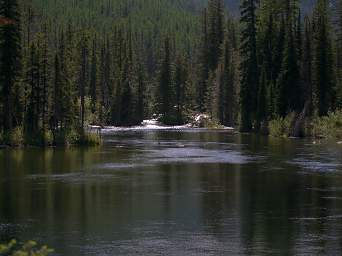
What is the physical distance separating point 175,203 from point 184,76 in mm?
107185

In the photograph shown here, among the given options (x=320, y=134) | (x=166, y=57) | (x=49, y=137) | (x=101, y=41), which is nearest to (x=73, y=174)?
(x=49, y=137)

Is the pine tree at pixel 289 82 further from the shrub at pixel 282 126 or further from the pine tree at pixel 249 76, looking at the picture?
the pine tree at pixel 249 76

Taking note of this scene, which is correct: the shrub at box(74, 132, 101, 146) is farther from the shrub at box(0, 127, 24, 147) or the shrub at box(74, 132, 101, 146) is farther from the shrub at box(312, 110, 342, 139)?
the shrub at box(312, 110, 342, 139)

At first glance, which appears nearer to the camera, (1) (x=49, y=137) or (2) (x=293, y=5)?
(1) (x=49, y=137)

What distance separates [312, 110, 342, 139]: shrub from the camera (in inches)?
2908

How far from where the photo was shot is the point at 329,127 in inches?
2953

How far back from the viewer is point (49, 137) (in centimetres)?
6353

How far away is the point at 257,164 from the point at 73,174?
13313 mm

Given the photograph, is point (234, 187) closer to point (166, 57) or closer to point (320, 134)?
point (320, 134)

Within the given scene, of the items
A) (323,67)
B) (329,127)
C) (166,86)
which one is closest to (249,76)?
(323,67)

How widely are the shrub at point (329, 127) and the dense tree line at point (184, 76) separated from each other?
5.26 m

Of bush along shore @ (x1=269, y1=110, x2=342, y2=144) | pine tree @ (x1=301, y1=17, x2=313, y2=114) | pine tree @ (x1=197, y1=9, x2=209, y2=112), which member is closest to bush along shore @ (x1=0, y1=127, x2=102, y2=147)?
bush along shore @ (x1=269, y1=110, x2=342, y2=144)

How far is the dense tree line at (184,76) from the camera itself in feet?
219

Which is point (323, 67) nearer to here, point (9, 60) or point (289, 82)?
point (289, 82)
